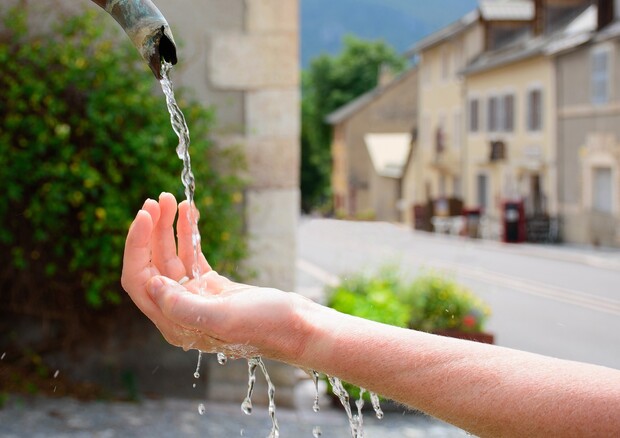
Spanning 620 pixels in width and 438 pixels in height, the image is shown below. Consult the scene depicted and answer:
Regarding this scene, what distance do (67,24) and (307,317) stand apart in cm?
314

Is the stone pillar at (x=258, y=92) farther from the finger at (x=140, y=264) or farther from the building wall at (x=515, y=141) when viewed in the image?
the building wall at (x=515, y=141)

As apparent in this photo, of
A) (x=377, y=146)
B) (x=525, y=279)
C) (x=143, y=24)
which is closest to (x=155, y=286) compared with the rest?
(x=143, y=24)

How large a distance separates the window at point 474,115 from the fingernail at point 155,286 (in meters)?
26.3

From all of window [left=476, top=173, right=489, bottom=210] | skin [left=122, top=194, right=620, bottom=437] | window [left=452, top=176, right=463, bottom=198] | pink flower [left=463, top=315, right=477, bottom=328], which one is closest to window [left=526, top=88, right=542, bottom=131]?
window [left=476, top=173, right=489, bottom=210]

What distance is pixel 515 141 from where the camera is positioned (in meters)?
24.4

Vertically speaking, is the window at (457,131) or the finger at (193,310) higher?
the window at (457,131)

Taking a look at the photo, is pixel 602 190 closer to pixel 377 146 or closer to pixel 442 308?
pixel 442 308

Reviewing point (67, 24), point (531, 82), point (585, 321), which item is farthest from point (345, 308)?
point (531, 82)

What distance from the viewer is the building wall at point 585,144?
62.2 feet

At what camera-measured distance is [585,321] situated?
9.66 metres

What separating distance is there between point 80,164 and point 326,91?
168 ft

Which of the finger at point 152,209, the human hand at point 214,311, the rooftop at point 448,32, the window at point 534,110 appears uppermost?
the rooftop at point 448,32

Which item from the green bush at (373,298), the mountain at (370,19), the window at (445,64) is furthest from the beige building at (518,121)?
the mountain at (370,19)

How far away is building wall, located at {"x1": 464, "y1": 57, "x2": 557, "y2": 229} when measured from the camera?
71.7ft
